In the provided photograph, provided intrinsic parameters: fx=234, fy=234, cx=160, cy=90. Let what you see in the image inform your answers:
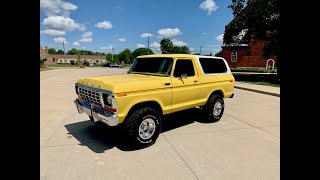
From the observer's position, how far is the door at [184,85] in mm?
5602

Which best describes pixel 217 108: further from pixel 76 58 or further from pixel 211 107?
pixel 76 58

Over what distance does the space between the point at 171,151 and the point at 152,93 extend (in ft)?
4.17

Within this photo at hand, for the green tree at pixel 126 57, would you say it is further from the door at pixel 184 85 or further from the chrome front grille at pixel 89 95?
the chrome front grille at pixel 89 95

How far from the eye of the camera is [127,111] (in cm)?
464

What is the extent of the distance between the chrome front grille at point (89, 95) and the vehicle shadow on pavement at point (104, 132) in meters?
0.91

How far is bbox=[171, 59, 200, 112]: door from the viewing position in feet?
18.4

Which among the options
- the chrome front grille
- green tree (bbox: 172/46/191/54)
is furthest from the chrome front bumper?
green tree (bbox: 172/46/191/54)

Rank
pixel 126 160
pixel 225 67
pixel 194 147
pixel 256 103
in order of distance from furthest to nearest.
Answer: pixel 256 103
pixel 225 67
pixel 194 147
pixel 126 160

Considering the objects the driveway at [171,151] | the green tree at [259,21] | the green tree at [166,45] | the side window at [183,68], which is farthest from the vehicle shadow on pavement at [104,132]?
the green tree at [166,45]

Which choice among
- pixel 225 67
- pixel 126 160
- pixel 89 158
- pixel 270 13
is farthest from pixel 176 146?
pixel 270 13

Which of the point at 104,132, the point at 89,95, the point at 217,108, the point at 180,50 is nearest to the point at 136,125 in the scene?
the point at 89,95

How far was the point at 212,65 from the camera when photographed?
23.0 ft
